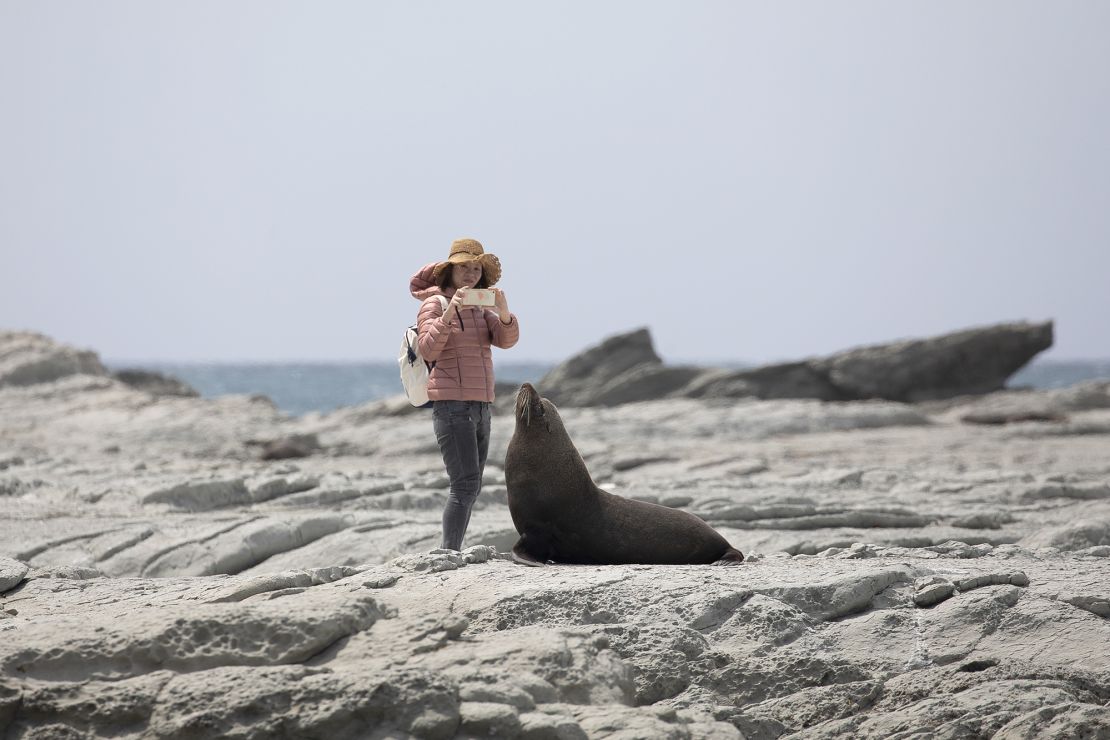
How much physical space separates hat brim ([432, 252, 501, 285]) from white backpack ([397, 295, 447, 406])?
215 mm

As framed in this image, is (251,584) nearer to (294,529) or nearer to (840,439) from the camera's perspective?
(294,529)

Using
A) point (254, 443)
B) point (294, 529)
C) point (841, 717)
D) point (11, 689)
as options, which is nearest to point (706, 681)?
point (841, 717)

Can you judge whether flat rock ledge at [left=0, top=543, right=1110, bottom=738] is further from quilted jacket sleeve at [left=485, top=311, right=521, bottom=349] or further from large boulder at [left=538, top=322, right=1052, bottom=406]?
large boulder at [left=538, top=322, right=1052, bottom=406]

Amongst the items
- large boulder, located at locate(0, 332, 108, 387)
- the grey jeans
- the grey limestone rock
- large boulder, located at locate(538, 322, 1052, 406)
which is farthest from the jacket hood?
large boulder, located at locate(0, 332, 108, 387)

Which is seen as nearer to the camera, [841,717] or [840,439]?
[841,717]

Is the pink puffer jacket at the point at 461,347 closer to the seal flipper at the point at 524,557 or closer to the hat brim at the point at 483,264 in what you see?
the hat brim at the point at 483,264

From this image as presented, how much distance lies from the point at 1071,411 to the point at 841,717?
66.8ft

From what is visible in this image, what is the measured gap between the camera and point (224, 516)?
9078mm

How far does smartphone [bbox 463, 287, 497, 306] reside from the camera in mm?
5801

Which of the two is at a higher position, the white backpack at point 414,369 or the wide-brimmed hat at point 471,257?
the wide-brimmed hat at point 471,257

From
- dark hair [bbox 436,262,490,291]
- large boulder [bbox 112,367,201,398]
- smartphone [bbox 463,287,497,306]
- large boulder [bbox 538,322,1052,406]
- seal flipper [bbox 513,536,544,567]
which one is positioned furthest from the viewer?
large boulder [bbox 112,367,201,398]

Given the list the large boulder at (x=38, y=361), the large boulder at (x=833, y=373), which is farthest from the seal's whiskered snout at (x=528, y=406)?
the large boulder at (x=38, y=361)

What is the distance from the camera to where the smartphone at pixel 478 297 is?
580 centimetres

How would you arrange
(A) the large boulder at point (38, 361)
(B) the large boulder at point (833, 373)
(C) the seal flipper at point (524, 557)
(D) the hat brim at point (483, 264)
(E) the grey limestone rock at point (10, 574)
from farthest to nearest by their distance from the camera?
1. (A) the large boulder at point (38, 361)
2. (B) the large boulder at point (833, 373)
3. (D) the hat brim at point (483, 264)
4. (E) the grey limestone rock at point (10, 574)
5. (C) the seal flipper at point (524, 557)
